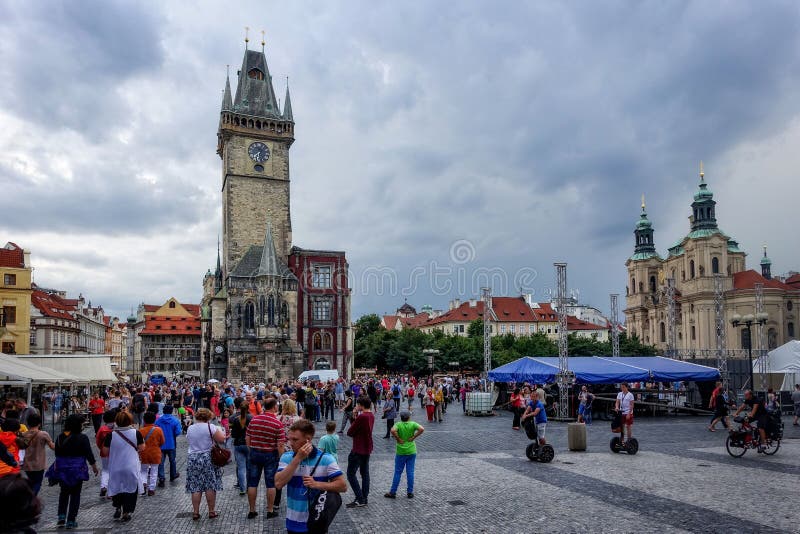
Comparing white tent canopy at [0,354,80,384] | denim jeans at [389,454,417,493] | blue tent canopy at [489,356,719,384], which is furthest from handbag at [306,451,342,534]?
blue tent canopy at [489,356,719,384]

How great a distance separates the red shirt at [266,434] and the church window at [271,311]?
4798 centimetres

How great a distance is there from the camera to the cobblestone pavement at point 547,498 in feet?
30.1

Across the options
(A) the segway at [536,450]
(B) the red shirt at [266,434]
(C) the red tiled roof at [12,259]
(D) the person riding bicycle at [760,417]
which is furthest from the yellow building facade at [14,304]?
(D) the person riding bicycle at [760,417]

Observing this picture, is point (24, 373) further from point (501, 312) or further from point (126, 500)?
point (501, 312)

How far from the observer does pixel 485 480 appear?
41.8ft

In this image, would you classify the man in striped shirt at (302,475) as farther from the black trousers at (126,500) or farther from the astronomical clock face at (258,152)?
the astronomical clock face at (258,152)

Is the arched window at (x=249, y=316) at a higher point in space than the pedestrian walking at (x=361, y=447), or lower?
higher

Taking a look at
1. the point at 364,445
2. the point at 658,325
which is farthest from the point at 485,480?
the point at 658,325

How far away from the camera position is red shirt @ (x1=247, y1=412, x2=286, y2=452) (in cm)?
941

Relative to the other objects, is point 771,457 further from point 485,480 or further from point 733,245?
point 733,245

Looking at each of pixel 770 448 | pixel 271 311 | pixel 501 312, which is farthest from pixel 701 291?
pixel 770 448

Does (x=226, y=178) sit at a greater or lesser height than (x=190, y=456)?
greater

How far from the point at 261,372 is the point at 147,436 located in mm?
46607

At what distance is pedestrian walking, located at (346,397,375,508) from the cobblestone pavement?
0.27 m
